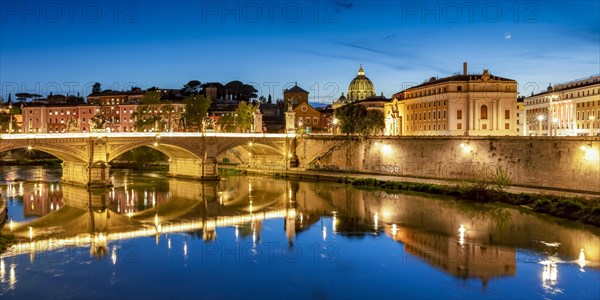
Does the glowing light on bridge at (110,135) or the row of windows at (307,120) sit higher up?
the row of windows at (307,120)

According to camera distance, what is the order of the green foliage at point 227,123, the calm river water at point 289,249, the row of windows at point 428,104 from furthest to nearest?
the green foliage at point 227,123 < the row of windows at point 428,104 < the calm river water at point 289,249

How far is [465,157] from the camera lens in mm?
43000

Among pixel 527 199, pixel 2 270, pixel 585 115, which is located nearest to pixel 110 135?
pixel 2 270

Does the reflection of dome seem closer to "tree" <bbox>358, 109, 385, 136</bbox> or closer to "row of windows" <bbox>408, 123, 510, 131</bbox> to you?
"tree" <bbox>358, 109, 385, 136</bbox>

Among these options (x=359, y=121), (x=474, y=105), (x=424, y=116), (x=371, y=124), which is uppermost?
(x=474, y=105)

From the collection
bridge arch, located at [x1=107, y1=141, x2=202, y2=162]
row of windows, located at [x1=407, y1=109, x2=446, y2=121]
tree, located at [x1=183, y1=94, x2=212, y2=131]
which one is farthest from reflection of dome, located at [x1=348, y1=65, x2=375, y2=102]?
bridge arch, located at [x1=107, y1=141, x2=202, y2=162]

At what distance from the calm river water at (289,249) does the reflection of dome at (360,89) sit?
76778 millimetres

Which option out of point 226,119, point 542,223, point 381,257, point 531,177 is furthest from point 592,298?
point 226,119

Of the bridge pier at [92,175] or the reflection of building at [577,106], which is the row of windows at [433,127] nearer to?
the reflection of building at [577,106]

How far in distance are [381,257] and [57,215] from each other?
59.5ft

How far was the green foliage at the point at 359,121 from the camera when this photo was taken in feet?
211

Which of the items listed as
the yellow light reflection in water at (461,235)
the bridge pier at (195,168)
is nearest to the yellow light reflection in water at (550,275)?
the yellow light reflection in water at (461,235)

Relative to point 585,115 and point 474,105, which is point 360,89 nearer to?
point 585,115

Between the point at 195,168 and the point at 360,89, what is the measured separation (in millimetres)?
69250
